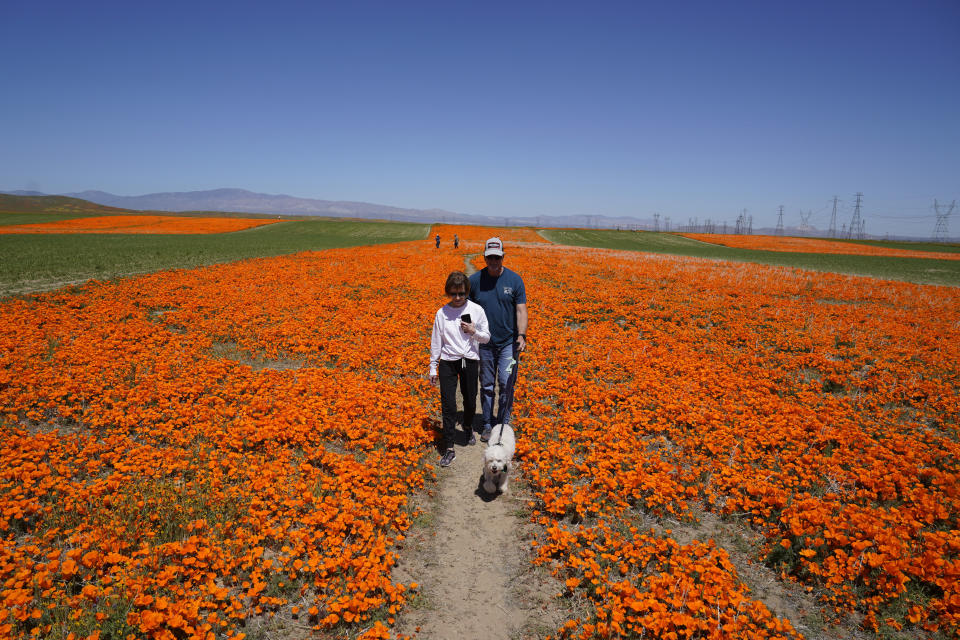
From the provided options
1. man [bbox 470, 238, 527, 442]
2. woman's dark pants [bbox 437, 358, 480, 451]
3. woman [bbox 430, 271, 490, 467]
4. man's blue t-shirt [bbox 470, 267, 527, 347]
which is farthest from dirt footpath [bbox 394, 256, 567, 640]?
man's blue t-shirt [bbox 470, 267, 527, 347]

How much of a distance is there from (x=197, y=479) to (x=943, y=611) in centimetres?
980

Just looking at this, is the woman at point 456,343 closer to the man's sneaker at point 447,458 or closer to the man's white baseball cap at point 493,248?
the man's sneaker at point 447,458

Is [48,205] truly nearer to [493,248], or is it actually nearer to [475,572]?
[493,248]

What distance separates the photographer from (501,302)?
7555 millimetres

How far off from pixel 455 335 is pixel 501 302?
42.1 inches

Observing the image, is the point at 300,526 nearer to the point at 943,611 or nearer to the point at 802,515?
the point at 802,515

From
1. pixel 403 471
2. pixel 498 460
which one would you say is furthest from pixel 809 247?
pixel 403 471

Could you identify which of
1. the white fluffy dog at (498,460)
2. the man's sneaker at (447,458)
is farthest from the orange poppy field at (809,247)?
the man's sneaker at (447,458)

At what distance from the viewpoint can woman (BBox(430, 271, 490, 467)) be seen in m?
7.04

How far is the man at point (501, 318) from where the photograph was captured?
24.7ft

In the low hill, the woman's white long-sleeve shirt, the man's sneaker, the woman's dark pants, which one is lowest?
the man's sneaker

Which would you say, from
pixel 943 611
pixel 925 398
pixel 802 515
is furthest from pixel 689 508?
pixel 925 398

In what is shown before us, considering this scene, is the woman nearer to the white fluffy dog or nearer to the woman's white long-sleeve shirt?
the woman's white long-sleeve shirt

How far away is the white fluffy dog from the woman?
1.08m
